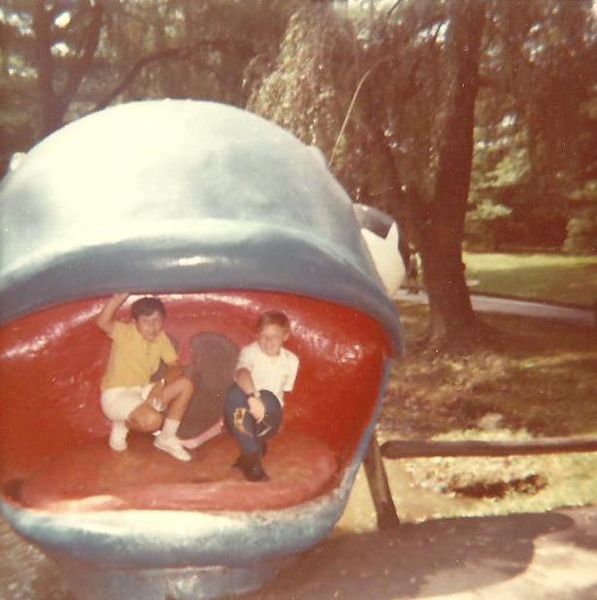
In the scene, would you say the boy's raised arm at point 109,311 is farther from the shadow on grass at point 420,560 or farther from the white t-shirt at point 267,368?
the shadow on grass at point 420,560

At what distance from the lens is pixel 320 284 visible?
74.5 inches

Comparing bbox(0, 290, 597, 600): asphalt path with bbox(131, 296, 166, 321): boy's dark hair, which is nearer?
bbox(131, 296, 166, 321): boy's dark hair

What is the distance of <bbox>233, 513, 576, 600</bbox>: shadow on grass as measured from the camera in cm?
271

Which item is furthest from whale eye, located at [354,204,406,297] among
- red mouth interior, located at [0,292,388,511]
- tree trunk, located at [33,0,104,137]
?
tree trunk, located at [33,0,104,137]

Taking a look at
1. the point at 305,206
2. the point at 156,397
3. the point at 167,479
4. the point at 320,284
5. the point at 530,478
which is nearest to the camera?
the point at 320,284

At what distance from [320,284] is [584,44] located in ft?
13.7

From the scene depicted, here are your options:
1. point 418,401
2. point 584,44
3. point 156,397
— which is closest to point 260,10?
point 584,44

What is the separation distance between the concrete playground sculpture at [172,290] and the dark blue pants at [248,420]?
0.29 ft

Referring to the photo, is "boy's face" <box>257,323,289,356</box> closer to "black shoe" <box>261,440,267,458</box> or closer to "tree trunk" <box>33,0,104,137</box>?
"black shoe" <box>261,440,267,458</box>

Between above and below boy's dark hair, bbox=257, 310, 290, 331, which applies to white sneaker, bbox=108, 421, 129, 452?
below

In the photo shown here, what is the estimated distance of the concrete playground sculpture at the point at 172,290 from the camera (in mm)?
1813

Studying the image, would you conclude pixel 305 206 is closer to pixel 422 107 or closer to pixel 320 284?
pixel 320 284

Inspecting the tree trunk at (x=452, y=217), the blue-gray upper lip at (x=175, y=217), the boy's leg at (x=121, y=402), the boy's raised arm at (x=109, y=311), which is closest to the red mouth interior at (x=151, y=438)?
the boy's leg at (x=121, y=402)

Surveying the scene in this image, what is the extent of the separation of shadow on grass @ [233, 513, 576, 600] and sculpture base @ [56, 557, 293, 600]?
0.50m
